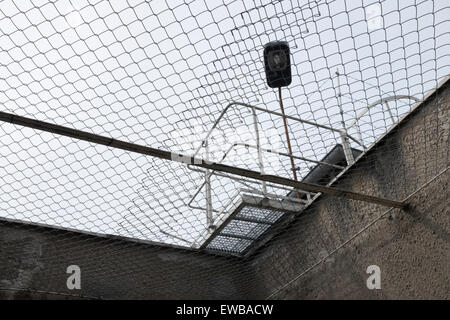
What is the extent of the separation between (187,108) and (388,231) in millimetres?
847

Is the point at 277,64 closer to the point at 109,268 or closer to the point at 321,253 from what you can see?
the point at 321,253

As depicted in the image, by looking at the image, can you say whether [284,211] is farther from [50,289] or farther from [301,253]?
[50,289]

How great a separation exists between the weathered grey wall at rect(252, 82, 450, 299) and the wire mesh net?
0.01 meters

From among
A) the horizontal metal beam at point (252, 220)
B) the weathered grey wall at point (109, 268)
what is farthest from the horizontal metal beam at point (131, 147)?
the weathered grey wall at point (109, 268)

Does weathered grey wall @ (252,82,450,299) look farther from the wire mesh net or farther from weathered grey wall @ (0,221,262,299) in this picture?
weathered grey wall @ (0,221,262,299)

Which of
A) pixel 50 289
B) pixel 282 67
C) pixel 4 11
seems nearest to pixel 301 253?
pixel 282 67

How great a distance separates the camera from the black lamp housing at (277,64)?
1378 mm

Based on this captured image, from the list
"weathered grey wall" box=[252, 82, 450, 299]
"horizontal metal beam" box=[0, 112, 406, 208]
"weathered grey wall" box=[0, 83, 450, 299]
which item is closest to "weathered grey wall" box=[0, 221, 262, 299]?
"weathered grey wall" box=[0, 83, 450, 299]

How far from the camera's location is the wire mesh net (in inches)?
49.4

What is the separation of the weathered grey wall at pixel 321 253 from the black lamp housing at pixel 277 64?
515 mm

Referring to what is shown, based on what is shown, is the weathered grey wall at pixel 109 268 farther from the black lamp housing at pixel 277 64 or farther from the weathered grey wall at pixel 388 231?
the black lamp housing at pixel 277 64

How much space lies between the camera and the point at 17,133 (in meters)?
1.50

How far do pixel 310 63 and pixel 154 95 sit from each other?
18.6 inches

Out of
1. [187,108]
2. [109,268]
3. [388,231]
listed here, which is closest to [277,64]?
[187,108]
